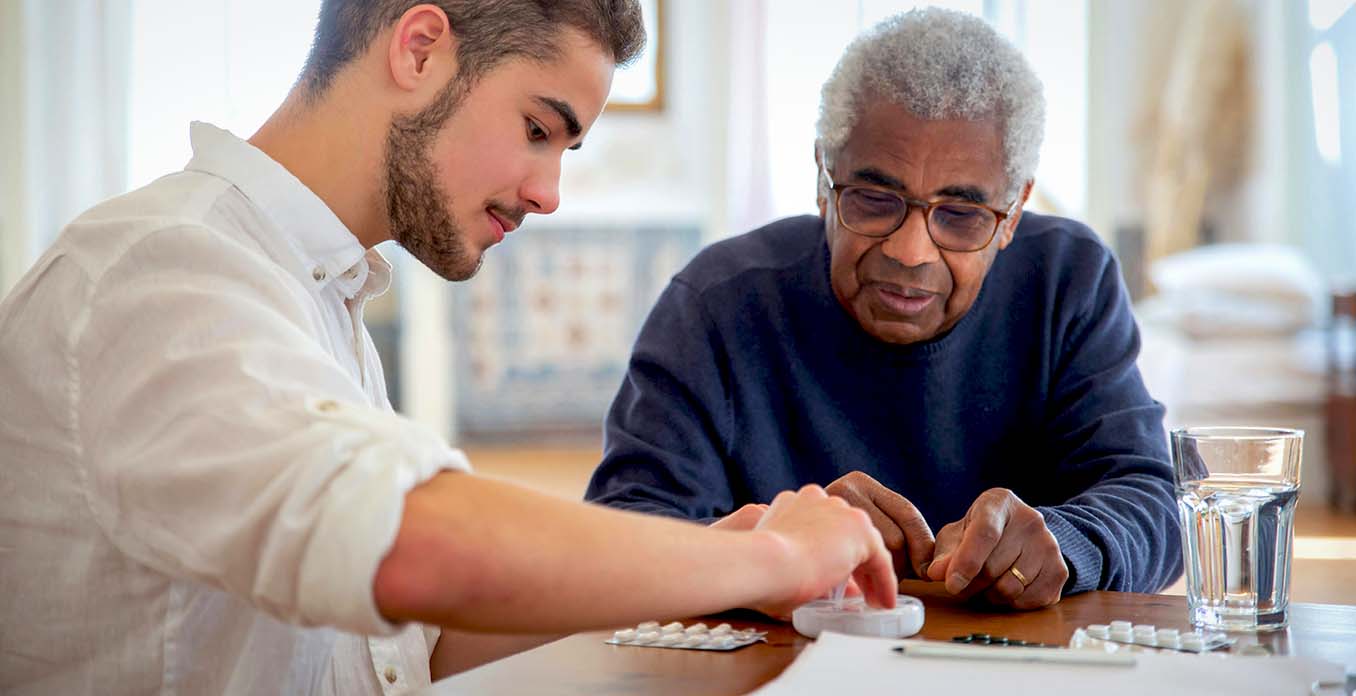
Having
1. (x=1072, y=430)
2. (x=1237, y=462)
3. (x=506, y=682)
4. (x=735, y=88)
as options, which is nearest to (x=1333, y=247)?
(x=735, y=88)

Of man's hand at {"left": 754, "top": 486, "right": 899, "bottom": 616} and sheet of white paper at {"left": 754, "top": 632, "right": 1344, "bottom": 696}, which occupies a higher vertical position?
man's hand at {"left": 754, "top": 486, "right": 899, "bottom": 616}

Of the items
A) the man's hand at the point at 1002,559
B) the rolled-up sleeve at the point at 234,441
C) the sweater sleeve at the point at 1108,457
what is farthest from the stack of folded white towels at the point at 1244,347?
the rolled-up sleeve at the point at 234,441

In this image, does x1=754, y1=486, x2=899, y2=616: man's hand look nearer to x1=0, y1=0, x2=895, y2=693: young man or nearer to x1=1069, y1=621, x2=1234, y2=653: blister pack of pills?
x1=0, y1=0, x2=895, y2=693: young man

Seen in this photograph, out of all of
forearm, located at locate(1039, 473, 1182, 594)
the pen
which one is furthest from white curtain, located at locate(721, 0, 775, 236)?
the pen

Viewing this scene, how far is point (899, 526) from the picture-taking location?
4.00 feet

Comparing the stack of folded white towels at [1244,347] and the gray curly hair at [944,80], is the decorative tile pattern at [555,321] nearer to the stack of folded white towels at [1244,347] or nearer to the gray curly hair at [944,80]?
the stack of folded white towels at [1244,347]

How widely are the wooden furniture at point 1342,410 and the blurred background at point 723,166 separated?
7 cm

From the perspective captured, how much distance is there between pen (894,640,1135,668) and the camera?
32.9 inches

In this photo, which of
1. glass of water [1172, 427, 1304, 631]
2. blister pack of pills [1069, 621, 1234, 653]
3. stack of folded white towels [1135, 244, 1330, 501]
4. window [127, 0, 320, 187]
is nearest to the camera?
blister pack of pills [1069, 621, 1234, 653]

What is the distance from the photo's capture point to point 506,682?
88 centimetres

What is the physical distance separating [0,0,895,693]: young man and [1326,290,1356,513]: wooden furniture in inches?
152

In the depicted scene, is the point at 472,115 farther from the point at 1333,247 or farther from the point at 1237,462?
the point at 1333,247

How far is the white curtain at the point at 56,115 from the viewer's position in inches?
199

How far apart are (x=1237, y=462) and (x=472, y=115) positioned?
27.1 inches
